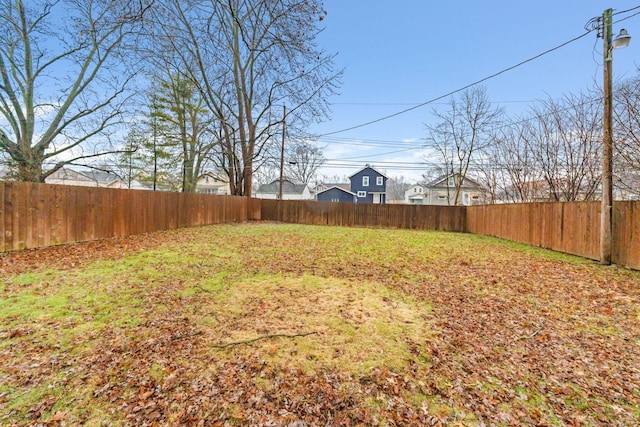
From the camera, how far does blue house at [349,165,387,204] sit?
30.1 metres

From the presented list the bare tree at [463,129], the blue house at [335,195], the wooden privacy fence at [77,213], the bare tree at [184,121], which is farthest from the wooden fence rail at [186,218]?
the blue house at [335,195]

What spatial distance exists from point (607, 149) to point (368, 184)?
81.1 ft

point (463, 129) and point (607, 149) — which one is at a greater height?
point (463, 129)

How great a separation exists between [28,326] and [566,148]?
13072 mm

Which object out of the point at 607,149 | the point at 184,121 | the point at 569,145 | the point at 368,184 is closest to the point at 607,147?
the point at 607,149

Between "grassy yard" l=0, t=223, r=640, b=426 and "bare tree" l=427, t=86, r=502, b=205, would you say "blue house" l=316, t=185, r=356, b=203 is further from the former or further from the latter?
"grassy yard" l=0, t=223, r=640, b=426

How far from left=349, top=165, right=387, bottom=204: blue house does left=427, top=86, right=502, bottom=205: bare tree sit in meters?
12.0

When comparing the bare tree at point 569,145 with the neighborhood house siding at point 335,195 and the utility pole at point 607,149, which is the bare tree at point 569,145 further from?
the neighborhood house siding at point 335,195

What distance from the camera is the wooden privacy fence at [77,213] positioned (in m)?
5.40

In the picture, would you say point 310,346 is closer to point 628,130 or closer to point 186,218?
point 628,130

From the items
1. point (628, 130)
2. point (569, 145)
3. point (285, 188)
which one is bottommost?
point (628, 130)

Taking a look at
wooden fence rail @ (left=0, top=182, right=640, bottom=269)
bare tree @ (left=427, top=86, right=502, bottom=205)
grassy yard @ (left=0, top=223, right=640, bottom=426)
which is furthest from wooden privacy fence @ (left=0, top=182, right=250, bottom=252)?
bare tree @ (left=427, top=86, right=502, bottom=205)

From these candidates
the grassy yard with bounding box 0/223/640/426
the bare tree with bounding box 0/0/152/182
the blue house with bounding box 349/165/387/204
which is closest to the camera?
the grassy yard with bounding box 0/223/640/426

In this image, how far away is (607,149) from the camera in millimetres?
5512
